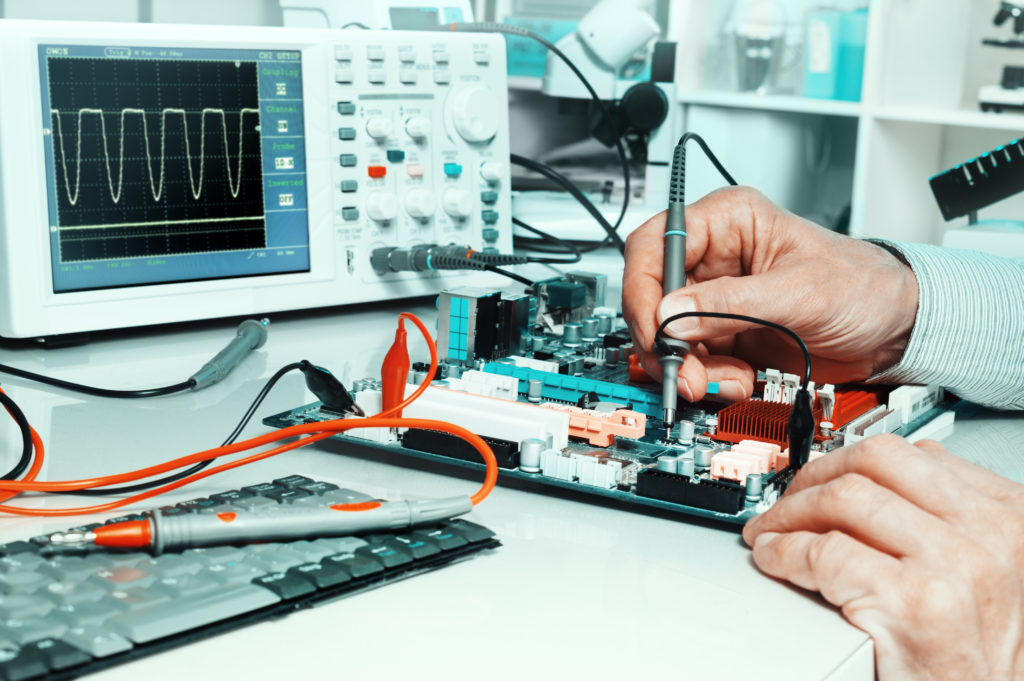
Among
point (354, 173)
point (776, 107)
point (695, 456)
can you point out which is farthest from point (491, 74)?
point (695, 456)

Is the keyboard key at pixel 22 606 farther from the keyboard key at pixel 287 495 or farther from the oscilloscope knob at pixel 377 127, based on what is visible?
the oscilloscope knob at pixel 377 127

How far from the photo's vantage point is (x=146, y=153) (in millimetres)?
1156

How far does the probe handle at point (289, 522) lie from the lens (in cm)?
58

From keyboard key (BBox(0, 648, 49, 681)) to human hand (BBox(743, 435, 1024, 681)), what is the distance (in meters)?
0.38

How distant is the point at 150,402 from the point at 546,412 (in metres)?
0.40

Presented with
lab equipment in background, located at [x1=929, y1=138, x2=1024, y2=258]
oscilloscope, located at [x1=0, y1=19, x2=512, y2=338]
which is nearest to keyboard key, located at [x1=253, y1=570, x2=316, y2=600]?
oscilloscope, located at [x1=0, y1=19, x2=512, y2=338]

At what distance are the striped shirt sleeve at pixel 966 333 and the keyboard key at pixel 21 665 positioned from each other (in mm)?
734

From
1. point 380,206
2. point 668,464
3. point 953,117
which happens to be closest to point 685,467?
point 668,464

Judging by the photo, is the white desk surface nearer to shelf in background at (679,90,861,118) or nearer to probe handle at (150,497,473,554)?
probe handle at (150,497,473,554)

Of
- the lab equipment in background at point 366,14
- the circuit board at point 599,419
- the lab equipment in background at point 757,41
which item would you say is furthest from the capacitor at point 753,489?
the lab equipment in background at point 757,41

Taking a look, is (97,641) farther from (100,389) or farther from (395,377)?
(100,389)

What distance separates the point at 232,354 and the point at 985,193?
3.35 feet

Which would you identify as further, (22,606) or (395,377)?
(395,377)

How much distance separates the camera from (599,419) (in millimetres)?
776
